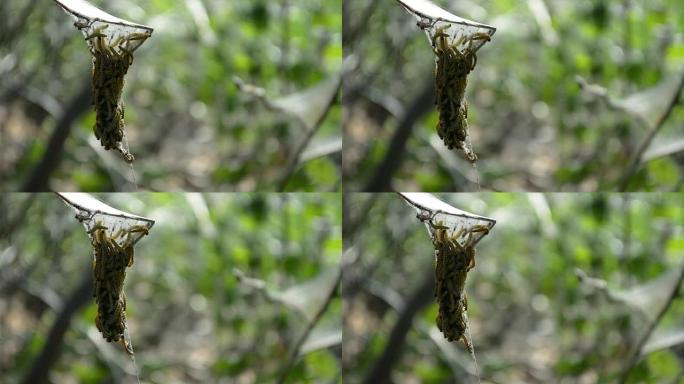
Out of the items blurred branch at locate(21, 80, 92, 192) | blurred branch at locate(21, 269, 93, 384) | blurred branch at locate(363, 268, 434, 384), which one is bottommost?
blurred branch at locate(21, 269, 93, 384)

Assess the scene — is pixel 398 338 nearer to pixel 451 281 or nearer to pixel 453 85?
pixel 451 281

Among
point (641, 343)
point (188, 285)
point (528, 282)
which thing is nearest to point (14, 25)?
point (188, 285)

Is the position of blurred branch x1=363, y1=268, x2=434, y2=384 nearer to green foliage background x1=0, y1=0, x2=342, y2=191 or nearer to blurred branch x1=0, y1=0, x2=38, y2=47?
green foliage background x1=0, y1=0, x2=342, y2=191

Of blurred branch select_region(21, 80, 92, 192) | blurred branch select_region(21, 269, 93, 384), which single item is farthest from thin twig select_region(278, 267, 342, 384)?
blurred branch select_region(21, 80, 92, 192)

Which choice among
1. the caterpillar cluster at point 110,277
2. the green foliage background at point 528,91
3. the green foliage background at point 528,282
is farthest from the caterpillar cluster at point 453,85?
the caterpillar cluster at point 110,277

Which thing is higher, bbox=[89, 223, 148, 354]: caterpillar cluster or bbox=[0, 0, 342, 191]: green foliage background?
bbox=[0, 0, 342, 191]: green foliage background

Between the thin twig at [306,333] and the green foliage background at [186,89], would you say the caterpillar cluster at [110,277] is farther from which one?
the thin twig at [306,333]

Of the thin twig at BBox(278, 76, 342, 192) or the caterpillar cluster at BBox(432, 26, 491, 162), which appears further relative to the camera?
the thin twig at BBox(278, 76, 342, 192)
